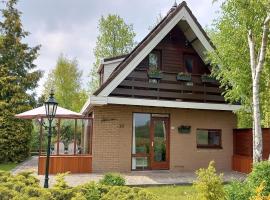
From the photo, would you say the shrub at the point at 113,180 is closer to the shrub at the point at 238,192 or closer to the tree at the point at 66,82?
the shrub at the point at 238,192

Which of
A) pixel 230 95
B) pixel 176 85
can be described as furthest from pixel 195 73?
pixel 230 95

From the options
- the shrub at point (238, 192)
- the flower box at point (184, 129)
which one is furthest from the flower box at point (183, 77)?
the shrub at point (238, 192)

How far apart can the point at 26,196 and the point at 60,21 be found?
1270cm

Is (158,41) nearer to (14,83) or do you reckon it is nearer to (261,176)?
(261,176)

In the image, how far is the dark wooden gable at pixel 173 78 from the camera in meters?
16.2

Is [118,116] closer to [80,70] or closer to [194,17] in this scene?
[194,17]

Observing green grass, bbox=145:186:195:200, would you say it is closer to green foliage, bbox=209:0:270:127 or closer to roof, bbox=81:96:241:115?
roof, bbox=81:96:241:115

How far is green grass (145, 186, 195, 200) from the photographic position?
33.6ft

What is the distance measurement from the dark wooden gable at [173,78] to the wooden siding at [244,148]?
7.03 ft

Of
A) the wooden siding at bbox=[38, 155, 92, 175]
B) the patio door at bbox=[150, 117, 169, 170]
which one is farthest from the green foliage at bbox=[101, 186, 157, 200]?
the patio door at bbox=[150, 117, 169, 170]

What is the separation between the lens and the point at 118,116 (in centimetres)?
1647

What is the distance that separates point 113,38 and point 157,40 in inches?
612

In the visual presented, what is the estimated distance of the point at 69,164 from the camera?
15.7 m

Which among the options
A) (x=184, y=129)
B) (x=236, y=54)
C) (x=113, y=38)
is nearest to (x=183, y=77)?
(x=184, y=129)
